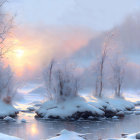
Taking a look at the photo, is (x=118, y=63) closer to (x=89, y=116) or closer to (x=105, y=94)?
(x=105, y=94)

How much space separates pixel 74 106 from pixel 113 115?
224 inches

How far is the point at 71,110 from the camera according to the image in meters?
27.8

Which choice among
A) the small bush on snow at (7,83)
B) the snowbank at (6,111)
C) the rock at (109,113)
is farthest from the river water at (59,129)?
the small bush on snow at (7,83)

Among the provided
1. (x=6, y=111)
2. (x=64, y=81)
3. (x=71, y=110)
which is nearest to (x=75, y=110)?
(x=71, y=110)

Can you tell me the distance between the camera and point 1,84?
36.4 metres

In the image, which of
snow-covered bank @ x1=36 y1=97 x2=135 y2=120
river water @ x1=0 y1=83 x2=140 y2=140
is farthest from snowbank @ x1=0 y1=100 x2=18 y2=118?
river water @ x1=0 y1=83 x2=140 y2=140

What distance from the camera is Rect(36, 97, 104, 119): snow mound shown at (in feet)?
90.0

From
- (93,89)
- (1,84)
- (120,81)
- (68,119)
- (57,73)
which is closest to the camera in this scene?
(68,119)

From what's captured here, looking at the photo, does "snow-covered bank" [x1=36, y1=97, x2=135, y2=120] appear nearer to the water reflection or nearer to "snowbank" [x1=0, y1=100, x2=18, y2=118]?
"snowbank" [x1=0, y1=100, x2=18, y2=118]

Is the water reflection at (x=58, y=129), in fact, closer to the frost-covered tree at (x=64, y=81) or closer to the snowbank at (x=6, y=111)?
the snowbank at (x=6, y=111)

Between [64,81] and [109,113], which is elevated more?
[64,81]

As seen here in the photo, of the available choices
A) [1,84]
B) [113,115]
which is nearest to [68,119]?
[113,115]

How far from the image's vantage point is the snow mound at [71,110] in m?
27.4

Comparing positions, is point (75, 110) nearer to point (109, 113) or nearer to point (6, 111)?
point (109, 113)
